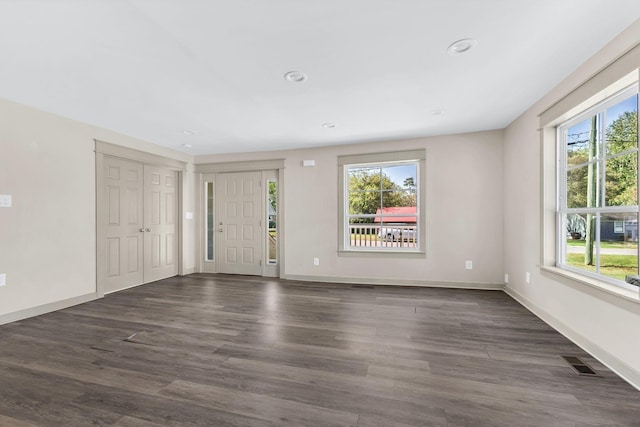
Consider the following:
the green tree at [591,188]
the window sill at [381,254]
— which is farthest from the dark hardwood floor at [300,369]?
the window sill at [381,254]

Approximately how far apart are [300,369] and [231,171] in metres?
4.34

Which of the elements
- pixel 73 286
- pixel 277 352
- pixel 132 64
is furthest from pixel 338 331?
pixel 73 286

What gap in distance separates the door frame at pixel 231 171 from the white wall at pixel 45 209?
6.33ft

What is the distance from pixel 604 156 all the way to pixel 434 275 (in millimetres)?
2628

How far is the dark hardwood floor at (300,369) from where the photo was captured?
1618 mm

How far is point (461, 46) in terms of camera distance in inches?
82.1

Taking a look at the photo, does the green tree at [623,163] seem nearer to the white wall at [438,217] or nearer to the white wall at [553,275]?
the white wall at [553,275]

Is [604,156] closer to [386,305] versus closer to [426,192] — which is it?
[426,192]

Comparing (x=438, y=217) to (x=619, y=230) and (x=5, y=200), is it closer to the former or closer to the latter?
(x=619, y=230)

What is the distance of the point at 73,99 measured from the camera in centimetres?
300

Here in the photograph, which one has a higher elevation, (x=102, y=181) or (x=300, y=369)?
(x=102, y=181)

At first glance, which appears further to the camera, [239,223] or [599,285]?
[239,223]

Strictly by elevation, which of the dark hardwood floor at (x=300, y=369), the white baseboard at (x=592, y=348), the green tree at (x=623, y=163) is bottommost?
the dark hardwood floor at (x=300, y=369)

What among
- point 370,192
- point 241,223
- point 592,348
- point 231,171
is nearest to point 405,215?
point 370,192
